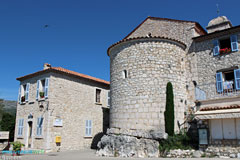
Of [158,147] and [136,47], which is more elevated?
[136,47]

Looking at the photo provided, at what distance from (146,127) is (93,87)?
830 cm

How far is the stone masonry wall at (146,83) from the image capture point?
1208 centimetres

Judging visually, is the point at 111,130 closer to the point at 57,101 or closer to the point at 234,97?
the point at 57,101

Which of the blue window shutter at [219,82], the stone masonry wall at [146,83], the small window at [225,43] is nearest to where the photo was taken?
the stone masonry wall at [146,83]

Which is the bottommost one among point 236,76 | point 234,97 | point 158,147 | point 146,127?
point 158,147

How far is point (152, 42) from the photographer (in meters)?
13.0

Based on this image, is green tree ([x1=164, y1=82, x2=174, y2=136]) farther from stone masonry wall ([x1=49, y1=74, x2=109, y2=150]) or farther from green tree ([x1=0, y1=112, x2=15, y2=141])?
green tree ([x1=0, y1=112, x2=15, y2=141])

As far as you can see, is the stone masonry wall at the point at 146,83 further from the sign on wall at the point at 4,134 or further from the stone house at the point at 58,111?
the sign on wall at the point at 4,134

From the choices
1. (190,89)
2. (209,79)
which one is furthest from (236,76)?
(190,89)

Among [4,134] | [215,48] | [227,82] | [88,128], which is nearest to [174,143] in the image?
[227,82]

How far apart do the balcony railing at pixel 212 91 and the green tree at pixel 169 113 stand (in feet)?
6.46

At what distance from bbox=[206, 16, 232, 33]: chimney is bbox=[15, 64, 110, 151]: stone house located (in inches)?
414

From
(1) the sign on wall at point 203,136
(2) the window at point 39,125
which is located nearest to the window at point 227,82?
(1) the sign on wall at point 203,136

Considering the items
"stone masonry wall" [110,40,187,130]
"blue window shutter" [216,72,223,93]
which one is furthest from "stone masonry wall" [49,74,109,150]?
"blue window shutter" [216,72,223,93]
